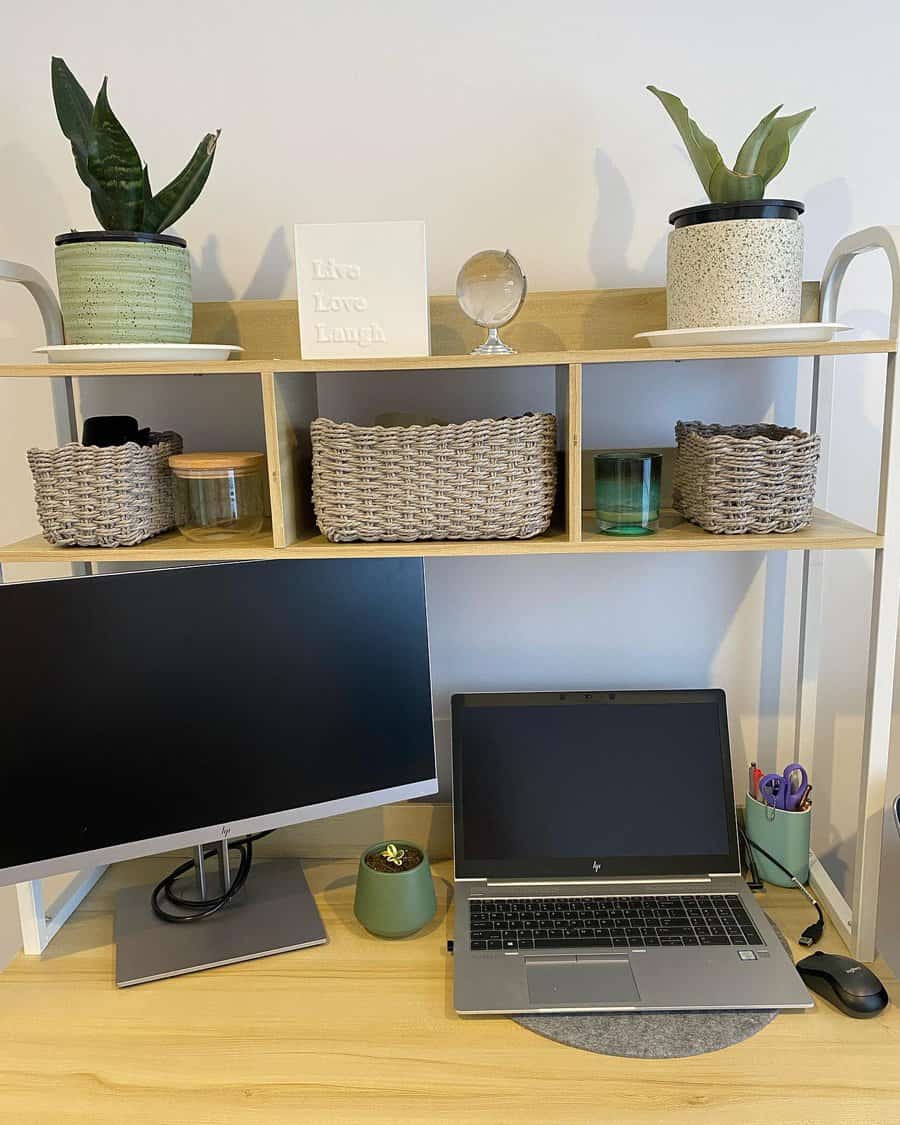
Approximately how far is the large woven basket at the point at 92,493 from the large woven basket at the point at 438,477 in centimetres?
22

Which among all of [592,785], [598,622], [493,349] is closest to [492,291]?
[493,349]

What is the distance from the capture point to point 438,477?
109 cm

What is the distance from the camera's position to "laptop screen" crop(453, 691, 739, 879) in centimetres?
126

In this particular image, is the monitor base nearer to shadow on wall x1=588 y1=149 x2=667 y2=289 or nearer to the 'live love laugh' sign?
the 'live love laugh' sign

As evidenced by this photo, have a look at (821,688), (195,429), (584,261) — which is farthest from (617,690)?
(195,429)

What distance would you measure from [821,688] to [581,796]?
43 centimetres

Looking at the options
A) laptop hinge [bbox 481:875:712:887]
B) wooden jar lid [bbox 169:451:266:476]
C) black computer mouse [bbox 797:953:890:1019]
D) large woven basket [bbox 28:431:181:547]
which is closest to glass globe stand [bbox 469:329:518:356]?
wooden jar lid [bbox 169:451:266:476]

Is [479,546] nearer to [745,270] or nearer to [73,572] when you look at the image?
[745,270]

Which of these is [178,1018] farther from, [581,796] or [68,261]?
[68,261]

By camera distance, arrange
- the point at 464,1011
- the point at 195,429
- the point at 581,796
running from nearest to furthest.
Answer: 1. the point at 464,1011
2. the point at 581,796
3. the point at 195,429

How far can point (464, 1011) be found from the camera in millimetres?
1038

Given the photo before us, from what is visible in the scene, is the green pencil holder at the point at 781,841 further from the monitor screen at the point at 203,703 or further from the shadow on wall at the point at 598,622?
the monitor screen at the point at 203,703

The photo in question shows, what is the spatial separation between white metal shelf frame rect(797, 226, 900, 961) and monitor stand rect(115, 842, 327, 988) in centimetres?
68

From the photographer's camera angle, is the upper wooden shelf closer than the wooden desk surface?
No
